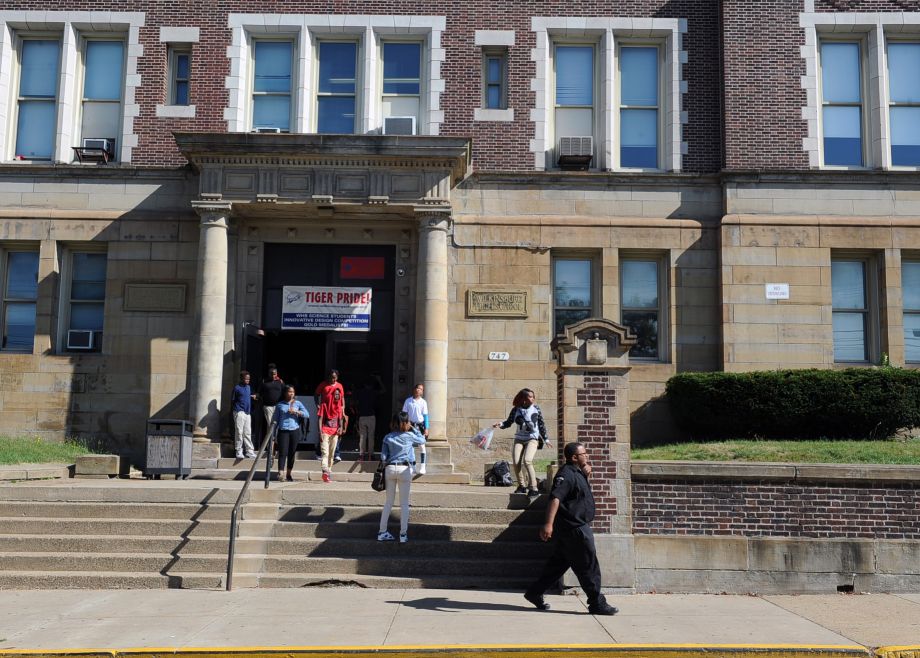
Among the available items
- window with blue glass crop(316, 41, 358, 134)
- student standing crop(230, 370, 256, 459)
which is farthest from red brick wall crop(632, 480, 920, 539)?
window with blue glass crop(316, 41, 358, 134)

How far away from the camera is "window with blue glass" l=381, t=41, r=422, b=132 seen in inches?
752

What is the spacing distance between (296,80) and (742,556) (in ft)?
42.5

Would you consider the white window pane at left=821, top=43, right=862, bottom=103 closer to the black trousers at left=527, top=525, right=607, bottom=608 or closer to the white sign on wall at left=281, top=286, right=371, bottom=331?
the white sign on wall at left=281, top=286, right=371, bottom=331

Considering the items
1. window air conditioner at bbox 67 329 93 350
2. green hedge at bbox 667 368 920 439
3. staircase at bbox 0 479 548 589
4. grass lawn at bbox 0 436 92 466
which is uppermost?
window air conditioner at bbox 67 329 93 350

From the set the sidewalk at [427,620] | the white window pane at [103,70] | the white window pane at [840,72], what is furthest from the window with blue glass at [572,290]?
the white window pane at [103,70]

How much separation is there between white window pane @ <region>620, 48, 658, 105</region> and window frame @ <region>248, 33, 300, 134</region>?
22.1 feet

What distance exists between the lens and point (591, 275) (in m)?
18.9

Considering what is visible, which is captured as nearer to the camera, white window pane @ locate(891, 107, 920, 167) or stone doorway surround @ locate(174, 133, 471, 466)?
stone doorway surround @ locate(174, 133, 471, 466)

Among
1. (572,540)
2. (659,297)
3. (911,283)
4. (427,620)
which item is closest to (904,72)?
(911,283)

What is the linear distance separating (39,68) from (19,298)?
15.9 feet

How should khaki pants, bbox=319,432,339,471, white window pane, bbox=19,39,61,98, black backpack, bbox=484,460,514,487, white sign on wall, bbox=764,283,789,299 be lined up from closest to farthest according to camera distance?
black backpack, bbox=484,460,514,487
khaki pants, bbox=319,432,339,471
white sign on wall, bbox=764,283,789,299
white window pane, bbox=19,39,61,98

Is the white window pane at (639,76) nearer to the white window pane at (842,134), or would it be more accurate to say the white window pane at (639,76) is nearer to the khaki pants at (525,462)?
the white window pane at (842,134)

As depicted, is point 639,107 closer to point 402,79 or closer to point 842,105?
point 842,105

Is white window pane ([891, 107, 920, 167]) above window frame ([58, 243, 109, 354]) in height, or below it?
above
